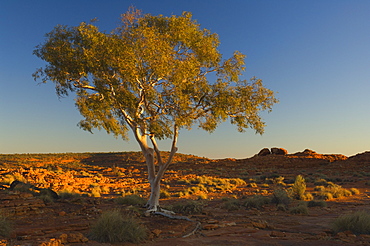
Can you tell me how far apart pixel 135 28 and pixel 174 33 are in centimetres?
170

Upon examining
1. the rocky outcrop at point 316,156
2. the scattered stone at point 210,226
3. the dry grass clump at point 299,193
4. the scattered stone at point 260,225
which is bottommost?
the scattered stone at point 210,226

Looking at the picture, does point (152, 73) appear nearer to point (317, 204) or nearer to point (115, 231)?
point (115, 231)

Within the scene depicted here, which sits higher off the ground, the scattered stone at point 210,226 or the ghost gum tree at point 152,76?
the ghost gum tree at point 152,76

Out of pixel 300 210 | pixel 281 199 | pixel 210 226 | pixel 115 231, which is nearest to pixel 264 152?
pixel 281 199

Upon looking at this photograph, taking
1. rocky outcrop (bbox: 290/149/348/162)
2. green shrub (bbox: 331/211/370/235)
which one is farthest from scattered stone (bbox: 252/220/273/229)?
rocky outcrop (bbox: 290/149/348/162)

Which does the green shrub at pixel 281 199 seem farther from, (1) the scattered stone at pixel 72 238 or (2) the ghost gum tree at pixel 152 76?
(1) the scattered stone at pixel 72 238

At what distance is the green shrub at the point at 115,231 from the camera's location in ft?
29.4

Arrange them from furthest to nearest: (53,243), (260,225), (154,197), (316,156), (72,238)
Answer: (316,156) → (154,197) → (260,225) → (72,238) → (53,243)

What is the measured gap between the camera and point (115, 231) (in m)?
9.11

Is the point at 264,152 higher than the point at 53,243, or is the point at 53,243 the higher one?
the point at 264,152

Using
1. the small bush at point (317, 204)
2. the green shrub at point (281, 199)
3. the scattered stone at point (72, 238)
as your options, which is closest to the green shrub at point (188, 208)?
the green shrub at point (281, 199)

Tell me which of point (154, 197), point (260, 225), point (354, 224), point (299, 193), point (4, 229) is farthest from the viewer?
point (299, 193)

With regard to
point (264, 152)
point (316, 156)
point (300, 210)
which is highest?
point (264, 152)

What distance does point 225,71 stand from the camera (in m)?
14.6
